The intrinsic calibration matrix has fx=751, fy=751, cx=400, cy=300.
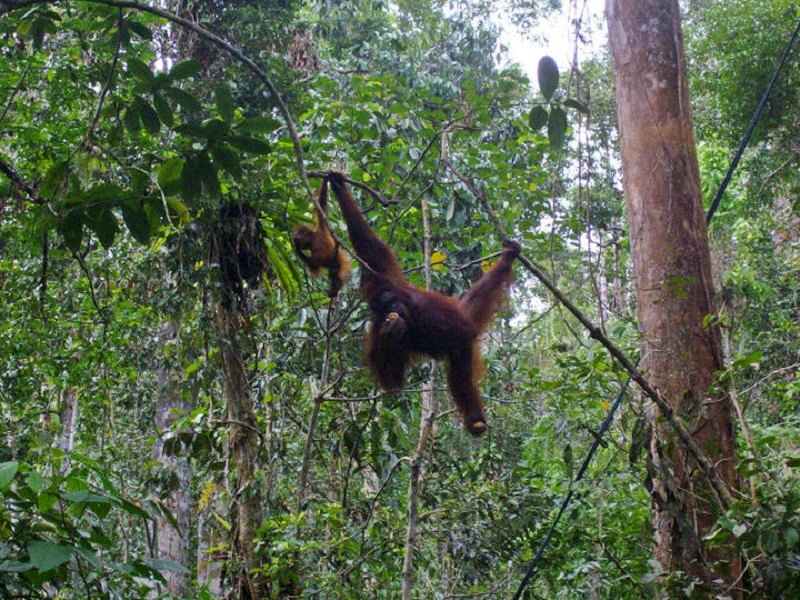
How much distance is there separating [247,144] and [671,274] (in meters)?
2.11

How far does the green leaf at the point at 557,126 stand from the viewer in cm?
209

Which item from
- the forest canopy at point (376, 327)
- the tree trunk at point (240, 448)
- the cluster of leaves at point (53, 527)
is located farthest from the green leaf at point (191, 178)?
the tree trunk at point (240, 448)

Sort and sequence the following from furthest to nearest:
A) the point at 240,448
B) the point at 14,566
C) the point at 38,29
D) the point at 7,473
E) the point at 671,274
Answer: the point at 240,448 < the point at 671,274 < the point at 38,29 < the point at 14,566 < the point at 7,473

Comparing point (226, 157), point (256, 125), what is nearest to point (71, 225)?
point (226, 157)

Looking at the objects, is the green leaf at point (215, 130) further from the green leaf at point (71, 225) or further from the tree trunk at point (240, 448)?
the tree trunk at point (240, 448)

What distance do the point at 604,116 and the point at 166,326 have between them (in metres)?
7.95

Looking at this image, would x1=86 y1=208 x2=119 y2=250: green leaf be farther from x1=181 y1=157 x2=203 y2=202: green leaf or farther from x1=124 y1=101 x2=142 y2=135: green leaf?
x1=124 y1=101 x2=142 y2=135: green leaf

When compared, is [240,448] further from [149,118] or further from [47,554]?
[47,554]

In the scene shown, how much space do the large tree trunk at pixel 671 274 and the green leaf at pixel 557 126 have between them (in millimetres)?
1201

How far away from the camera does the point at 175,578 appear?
7891 millimetres

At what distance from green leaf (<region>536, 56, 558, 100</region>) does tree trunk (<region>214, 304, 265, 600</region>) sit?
291cm

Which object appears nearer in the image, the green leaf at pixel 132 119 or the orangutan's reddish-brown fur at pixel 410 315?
the green leaf at pixel 132 119

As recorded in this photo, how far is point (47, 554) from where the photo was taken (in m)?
1.72

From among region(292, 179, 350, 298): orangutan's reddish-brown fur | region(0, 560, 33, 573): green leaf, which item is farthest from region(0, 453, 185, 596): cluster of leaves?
region(292, 179, 350, 298): orangutan's reddish-brown fur
